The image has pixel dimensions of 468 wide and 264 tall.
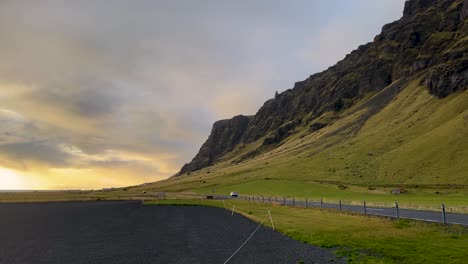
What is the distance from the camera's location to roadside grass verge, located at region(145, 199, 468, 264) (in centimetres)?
2463

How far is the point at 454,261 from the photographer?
22094 millimetres

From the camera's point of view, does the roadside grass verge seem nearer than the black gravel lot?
Yes

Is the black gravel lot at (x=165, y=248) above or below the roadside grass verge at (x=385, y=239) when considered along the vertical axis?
below

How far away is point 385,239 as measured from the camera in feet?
105

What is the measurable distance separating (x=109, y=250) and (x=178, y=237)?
1007cm

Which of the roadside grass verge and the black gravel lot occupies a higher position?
the roadside grass verge

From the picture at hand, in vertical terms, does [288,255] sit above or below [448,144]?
below

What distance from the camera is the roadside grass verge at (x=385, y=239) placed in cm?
2463

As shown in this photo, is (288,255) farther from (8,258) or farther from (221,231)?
(8,258)

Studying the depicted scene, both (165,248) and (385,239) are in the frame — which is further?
(165,248)

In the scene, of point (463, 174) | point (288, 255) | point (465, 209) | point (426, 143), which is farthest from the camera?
point (426, 143)

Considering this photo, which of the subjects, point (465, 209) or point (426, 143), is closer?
point (465, 209)

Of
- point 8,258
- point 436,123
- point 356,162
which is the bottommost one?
point 8,258

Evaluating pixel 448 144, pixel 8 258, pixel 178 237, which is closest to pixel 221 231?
pixel 178 237
